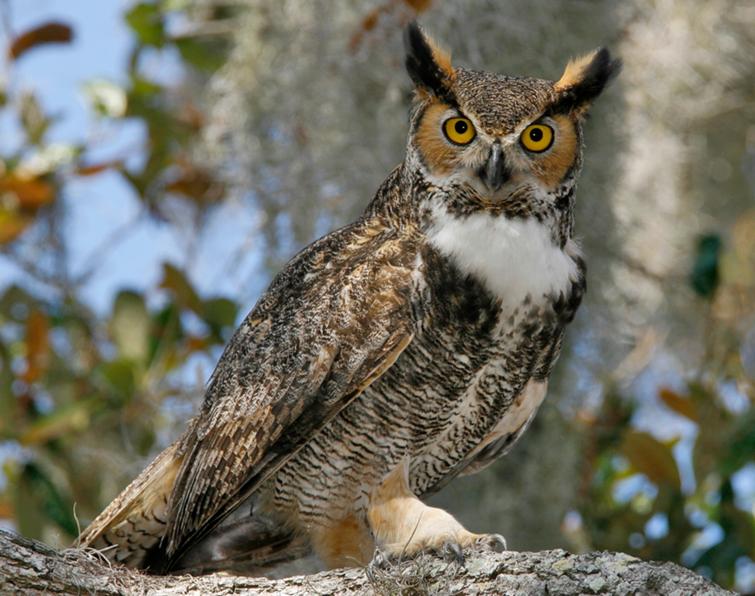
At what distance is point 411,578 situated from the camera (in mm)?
2201

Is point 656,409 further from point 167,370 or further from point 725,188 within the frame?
point 167,370

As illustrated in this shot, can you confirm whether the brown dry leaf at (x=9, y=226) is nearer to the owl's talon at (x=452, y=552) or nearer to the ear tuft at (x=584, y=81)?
the ear tuft at (x=584, y=81)

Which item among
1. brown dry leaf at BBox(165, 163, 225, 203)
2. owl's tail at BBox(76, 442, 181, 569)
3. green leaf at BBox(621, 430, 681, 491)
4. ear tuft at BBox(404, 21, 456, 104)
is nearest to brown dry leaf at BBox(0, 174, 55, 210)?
brown dry leaf at BBox(165, 163, 225, 203)

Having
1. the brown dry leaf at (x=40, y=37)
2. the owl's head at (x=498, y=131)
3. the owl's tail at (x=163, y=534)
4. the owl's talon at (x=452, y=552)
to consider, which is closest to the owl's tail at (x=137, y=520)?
the owl's tail at (x=163, y=534)

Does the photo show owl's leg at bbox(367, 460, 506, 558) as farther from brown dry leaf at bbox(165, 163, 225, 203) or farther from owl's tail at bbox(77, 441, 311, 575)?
brown dry leaf at bbox(165, 163, 225, 203)

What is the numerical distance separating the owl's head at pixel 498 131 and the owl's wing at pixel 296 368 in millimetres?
208

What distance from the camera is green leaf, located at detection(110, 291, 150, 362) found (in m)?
3.81

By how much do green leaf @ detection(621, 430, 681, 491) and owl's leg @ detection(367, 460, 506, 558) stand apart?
104cm

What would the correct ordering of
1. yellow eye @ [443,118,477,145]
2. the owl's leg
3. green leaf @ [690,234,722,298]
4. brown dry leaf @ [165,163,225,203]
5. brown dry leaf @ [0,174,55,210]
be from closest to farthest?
the owl's leg → yellow eye @ [443,118,477,145] → green leaf @ [690,234,722,298] → brown dry leaf @ [0,174,55,210] → brown dry leaf @ [165,163,225,203]

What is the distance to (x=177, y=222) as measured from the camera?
14.3 feet

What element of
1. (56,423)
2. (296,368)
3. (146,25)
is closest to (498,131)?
(296,368)

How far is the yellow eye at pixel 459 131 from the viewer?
8.02 ft

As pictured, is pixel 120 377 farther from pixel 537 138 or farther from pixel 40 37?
pixel 537 138

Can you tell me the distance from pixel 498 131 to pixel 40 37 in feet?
7.32
